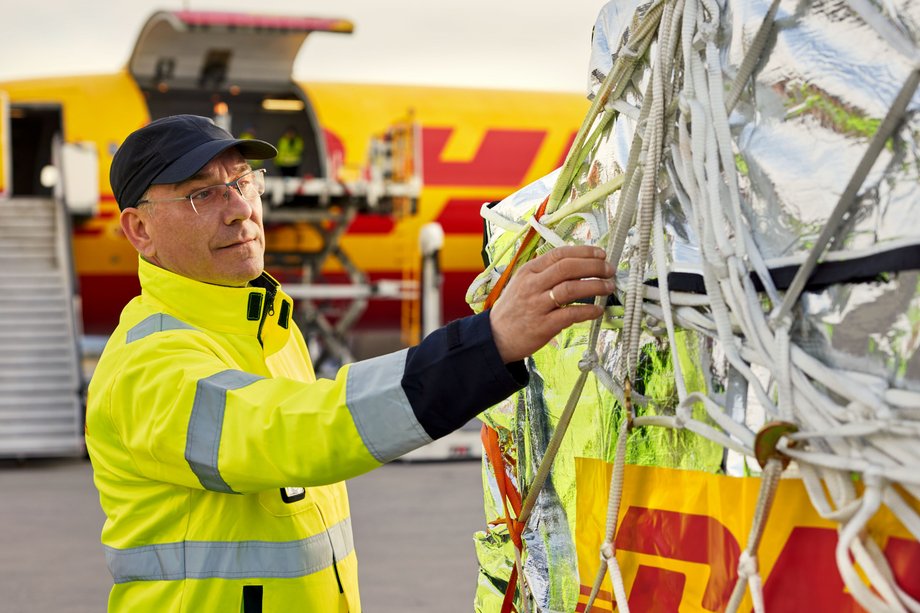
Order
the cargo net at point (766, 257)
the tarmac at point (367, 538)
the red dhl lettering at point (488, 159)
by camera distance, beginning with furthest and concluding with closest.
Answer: the red dhl lettering at point (488, 159), the tarmac at point (367, 538), the cargo net at point (766, 257)

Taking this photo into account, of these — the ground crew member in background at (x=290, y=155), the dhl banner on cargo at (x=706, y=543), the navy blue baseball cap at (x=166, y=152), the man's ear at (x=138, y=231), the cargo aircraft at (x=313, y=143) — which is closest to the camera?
the dhl banner on cargo at (x=706, y=543)

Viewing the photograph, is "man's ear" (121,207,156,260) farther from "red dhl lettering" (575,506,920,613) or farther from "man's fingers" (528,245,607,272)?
"red dhl lettering" (575,506,920,613)

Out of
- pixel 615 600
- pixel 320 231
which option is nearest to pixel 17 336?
pixel 320 231

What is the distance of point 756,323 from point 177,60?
47.4 ft

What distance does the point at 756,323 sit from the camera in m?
1.57

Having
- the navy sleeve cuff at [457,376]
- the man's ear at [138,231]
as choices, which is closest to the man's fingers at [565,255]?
the navy sleeve cuff at [457,376]

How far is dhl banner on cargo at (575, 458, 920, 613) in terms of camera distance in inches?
61.6

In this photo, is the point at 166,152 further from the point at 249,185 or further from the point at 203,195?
the point at 249,185

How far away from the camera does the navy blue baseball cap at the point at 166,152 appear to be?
7.91 feet

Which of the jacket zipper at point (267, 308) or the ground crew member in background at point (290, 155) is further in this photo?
the ground crew member in background at point (290, 155)

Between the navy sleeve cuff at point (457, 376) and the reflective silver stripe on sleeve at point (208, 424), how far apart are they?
0.35 metres

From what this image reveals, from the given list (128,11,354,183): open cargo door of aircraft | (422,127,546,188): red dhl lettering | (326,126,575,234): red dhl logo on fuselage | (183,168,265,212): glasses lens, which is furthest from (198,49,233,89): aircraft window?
(183,168,265,212): glasses lens

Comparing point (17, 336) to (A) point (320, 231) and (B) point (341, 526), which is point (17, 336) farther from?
(B) point (341, 526)

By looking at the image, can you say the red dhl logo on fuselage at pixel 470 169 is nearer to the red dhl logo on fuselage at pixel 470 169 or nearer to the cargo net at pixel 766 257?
the red dhl logo on fuselage at pixel 470 169
